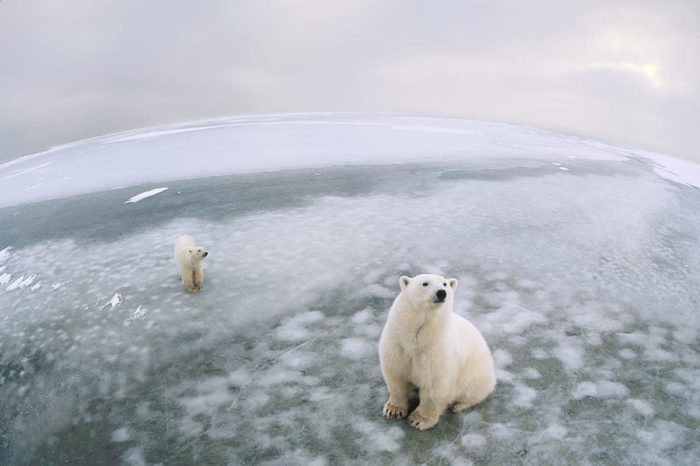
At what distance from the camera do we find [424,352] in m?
2.00

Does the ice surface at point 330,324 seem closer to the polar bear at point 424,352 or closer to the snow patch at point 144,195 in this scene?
the polar bear at point 424,352

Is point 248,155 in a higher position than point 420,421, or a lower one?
higher

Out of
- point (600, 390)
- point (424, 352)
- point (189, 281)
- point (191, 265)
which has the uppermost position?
point (424, 352)

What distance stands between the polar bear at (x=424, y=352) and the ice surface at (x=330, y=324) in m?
0.13

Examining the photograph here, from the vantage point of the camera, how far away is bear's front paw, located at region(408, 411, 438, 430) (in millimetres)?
2080

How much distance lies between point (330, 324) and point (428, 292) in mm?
1273

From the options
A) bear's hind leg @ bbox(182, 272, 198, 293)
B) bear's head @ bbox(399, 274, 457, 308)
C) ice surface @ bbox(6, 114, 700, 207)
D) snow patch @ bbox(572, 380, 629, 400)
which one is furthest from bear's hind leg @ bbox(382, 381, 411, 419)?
ice surface @ bbox(6, 114, 700, 207)

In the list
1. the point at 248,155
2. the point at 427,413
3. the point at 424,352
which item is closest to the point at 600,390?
the point at 427,413

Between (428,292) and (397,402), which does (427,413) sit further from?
(428,292)

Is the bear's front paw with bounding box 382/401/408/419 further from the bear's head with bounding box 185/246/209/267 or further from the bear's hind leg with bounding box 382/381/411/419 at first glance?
the bear's head with bounding box 185/246/209/267

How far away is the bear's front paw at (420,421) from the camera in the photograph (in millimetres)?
2080

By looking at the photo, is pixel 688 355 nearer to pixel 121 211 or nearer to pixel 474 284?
pixel 474 284

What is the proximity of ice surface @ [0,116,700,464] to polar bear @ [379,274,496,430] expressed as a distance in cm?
13

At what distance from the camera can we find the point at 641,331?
2.99 metres
